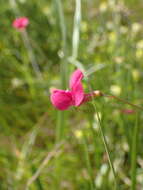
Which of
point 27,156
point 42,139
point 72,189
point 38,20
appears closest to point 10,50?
point 38,20

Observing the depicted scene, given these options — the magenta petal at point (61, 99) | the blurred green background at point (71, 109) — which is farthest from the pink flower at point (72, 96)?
the blurred green background at point (71, 109)

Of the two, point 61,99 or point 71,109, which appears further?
point 71,109

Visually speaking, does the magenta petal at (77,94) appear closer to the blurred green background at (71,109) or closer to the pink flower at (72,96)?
the pink flower at (72,96)

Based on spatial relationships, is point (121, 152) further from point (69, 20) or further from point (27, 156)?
point (69, 20)

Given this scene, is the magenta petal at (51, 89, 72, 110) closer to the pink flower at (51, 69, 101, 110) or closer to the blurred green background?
the pink flower at (51, 69, 101, 110)

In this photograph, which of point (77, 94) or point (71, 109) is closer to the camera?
point (77, 94)
